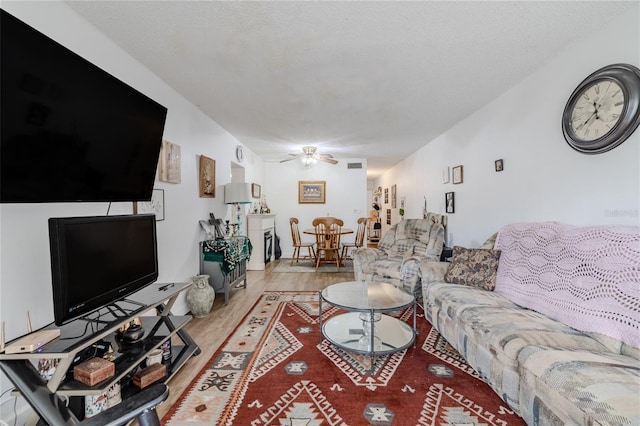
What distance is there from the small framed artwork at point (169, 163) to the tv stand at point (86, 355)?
107cm

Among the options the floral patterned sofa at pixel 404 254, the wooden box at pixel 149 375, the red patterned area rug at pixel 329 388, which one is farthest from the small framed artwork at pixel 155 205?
the floral patterned sofa at pixel 404 254

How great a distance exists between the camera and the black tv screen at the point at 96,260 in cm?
124

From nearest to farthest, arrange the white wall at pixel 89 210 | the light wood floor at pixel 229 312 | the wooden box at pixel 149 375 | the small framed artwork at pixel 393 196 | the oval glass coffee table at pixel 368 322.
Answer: the white wall at pixel 89 210 → the wooden box at pixel 149 375 → the light wood floor at pixel 229 312 → the oval glass coffee table at pixel 368 322 → the small framed artwork at pixel 393 196

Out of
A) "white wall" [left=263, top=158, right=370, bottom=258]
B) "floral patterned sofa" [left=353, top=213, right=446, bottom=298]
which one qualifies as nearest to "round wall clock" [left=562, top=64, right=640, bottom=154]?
"floral patterned sofa" [left=353, top=213, right=446, bottom=298]

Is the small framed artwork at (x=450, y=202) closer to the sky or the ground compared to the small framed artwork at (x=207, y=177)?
closer to the ground

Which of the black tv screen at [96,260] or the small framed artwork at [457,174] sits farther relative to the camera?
the small framed artwork at [457,174]

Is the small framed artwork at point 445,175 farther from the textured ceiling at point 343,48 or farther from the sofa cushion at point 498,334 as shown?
the sofa cushion at point 498,334

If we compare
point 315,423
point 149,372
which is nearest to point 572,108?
point 315,423

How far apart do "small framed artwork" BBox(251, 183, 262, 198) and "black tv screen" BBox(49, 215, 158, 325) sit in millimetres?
3725

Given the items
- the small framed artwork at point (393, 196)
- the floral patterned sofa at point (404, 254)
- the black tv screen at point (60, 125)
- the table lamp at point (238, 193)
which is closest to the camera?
the black tv screen at point (60, 125)

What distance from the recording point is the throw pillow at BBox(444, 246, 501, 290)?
2.38 metres

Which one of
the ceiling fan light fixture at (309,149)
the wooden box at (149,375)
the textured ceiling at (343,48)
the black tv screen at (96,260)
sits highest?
the textured ceiling at (343,48)

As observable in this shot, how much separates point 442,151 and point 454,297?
9.86ft

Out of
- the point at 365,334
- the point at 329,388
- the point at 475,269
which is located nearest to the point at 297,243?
the point at 365,334
